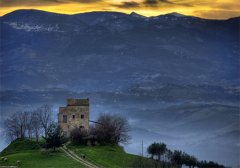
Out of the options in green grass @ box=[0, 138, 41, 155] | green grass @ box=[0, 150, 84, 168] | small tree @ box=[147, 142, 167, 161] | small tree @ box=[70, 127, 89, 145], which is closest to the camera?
green grass @ box=[0, 150, 84, 168]

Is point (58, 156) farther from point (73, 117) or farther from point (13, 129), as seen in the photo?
point (13, 129)

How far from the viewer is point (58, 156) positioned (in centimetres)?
11438

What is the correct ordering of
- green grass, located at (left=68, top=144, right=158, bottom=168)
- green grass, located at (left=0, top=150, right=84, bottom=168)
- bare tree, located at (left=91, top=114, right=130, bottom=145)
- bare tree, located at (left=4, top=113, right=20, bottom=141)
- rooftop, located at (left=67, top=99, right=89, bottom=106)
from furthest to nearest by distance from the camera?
bare tree, located at (left=4, top=113, right=20, bottom=141)
rooftop, located at (left=67, top=99, right=89, bottom=106)
bare tree, located at (left=91, top=114, right=130, bottom=145)
green grass, located at (left=68, top=144, right=158, bottom=168)
green grass, located at (left=0, top=150, right=84, bottom=168)

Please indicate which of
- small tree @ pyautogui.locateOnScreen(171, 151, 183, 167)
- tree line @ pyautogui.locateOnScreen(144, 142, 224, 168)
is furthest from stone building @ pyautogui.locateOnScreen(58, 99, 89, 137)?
small tree @ pyautogui.locateOnScreen(171, 151, 183, 167)

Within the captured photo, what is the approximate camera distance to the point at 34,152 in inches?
4747

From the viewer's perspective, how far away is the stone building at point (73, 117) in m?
134

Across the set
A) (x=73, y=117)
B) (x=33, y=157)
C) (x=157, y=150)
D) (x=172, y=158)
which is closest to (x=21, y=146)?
(x=73, y=117)

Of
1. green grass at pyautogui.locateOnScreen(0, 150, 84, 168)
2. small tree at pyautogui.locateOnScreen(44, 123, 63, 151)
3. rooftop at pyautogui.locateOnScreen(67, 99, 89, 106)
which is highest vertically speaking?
rooftop at pyautogui.locateOnScreen(67, 99, 89, 106)

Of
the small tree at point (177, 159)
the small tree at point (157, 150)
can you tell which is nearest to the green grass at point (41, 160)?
the small tree at point (177, 159)

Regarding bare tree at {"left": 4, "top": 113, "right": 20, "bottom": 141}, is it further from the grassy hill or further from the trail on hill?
the trail on hill

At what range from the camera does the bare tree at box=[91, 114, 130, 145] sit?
133 m

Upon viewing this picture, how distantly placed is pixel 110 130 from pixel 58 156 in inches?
889

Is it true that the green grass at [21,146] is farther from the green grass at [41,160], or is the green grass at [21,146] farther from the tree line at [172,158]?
the tree line at [172,158]

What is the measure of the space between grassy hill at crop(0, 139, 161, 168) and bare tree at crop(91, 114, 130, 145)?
2.64 m
